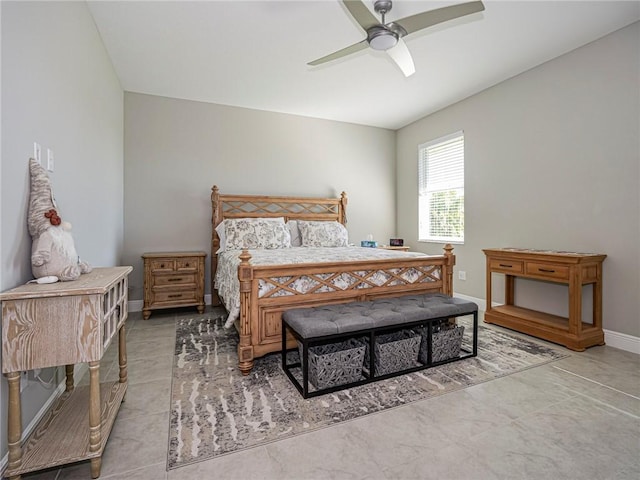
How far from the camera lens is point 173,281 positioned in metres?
3.86

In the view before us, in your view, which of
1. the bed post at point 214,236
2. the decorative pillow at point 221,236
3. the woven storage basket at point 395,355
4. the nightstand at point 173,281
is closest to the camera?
the woven storage basket at point 395,355

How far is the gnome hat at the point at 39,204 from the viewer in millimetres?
1557

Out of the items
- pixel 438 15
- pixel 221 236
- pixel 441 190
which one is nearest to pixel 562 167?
pixel 441 190

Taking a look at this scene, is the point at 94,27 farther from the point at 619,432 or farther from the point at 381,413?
the point at 619,432

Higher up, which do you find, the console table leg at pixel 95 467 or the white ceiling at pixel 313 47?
the white ceiling at pixel 313 47

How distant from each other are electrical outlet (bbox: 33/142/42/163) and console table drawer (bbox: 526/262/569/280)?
387 cm

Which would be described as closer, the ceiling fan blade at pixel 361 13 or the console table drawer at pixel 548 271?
the ceiling fan blade at pixel 361 13

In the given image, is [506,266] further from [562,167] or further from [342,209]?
[342,209]

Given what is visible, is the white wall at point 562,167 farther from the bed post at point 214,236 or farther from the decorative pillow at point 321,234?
the bed post at point 214,236

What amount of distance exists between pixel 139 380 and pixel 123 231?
2383 mm

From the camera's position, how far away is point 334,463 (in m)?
1.50

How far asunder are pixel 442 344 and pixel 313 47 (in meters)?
2.84

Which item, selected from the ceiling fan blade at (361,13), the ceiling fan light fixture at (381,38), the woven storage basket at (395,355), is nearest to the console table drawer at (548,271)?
the woven storage basket at (395,355)

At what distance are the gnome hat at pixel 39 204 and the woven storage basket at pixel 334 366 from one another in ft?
5.27
